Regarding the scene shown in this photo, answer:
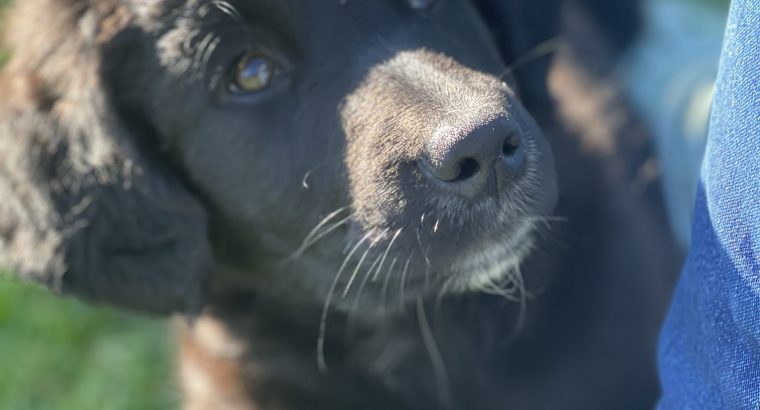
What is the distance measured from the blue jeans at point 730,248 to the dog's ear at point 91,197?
120cm

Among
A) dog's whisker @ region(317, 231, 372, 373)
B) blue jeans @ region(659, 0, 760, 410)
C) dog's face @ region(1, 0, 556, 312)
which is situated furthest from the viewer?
dog's whisker @ region(317, 231, 372, 373)

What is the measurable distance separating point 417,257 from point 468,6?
2.25 ft

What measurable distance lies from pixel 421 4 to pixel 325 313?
0.80 metres

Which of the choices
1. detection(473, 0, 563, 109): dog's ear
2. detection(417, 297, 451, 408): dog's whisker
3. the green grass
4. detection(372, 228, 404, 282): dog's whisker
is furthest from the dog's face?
the green grass

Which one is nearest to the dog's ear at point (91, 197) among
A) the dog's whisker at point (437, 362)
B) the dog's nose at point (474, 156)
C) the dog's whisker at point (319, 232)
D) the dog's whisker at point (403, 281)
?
the dog's whisker at point (319, 232)

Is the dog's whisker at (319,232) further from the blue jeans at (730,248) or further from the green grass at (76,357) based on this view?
the green grass at (76,357)

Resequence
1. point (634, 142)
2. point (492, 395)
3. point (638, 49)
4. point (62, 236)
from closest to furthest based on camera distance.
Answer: point (62, 236) < point (492, 395) < point (634, 142) < point (638, 49)

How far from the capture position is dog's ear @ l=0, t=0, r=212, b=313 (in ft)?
7.52

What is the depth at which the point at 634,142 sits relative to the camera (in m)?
3.21

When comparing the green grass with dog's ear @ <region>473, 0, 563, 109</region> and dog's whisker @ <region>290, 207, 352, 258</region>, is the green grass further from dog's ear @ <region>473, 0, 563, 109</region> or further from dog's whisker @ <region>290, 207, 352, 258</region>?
dog's ear @ <region>473, 0, 563, 109</region>

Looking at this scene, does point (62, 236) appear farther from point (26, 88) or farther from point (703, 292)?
point (703, 292)

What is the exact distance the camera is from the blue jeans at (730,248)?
4.86ft

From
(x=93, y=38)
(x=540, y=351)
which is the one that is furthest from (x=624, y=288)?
(x=93, y=38)

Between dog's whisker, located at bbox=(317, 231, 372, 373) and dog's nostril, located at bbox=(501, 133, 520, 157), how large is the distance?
0.36 meters
